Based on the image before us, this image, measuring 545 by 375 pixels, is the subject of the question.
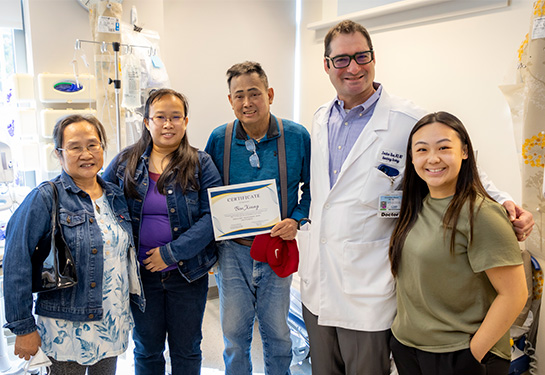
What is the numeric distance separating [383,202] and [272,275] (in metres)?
0.69

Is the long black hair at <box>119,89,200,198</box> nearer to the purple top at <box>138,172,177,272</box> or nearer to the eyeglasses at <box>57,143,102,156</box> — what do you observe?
the purple top at <box>138,172,177,272</box>

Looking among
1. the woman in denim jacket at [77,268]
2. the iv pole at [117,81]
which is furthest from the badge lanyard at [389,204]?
the iv pole at [117,81]

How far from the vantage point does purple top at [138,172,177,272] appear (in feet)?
6.19

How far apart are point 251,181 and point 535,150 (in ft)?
4.73

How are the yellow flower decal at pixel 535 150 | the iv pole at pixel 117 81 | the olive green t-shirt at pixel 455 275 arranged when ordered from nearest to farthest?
the olive green t-shirt at pixel 455 275 → the yellow flower decal at pixel 535 150 → the iv pole at pixel 117 81

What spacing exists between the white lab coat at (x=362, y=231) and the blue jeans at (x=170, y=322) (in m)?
0.63

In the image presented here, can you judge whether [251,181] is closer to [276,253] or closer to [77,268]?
[276,253]

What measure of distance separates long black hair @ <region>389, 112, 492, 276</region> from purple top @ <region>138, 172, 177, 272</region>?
3.26 feet

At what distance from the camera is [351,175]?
1.68 meters

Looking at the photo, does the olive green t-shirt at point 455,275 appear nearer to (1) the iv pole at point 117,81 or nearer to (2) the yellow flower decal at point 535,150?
(2) the yellow flower decal at point 535,150

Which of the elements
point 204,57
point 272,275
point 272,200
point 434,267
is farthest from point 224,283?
point 204,57

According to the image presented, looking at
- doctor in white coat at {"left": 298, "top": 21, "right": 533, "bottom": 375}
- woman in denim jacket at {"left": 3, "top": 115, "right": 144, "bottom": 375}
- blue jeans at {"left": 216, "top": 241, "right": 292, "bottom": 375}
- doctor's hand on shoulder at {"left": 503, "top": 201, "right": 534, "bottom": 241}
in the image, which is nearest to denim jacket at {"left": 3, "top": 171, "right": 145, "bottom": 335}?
woman in denim jacket at {"left": 3, "top": 115, "right": 144, "bottom": 375}

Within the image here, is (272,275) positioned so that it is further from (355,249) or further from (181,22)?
(181,22)

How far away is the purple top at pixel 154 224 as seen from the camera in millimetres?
1888
